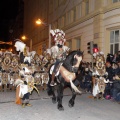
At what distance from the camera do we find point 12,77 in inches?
496

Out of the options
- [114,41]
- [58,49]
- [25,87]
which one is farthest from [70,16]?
[25,87]

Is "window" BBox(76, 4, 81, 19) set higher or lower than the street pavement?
higher

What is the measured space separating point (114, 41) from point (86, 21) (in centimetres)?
424

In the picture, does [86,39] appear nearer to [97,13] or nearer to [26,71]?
[97,13]

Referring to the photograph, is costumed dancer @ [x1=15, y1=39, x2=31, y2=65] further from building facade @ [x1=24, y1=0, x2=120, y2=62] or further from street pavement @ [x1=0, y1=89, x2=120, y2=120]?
building facade @ [x1=24, y1=0, x2=120, y2=62]

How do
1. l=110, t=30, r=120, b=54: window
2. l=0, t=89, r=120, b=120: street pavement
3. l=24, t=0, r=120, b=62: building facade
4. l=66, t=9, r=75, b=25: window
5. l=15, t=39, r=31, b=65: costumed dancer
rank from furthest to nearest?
l=66, t=9, r=75, b=25: window → l=24, t=0, r=120, b=62: building facade → l=110, t=30, r=120, b=54: window → l=15, t=39, r=31, b=65: costumed dancer → l=0, t=89, r=120, b=120: street pavement

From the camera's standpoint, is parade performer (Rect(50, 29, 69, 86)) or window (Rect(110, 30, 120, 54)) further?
window (Rect(110, 30, 120, 54))

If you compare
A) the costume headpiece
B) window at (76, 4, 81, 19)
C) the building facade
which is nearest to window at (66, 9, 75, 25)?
the building facade

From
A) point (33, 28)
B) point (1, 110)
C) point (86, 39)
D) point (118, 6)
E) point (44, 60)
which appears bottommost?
point (1, 110)

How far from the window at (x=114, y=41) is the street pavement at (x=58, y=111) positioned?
24.1 feet

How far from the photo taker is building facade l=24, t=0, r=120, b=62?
56.6 ft

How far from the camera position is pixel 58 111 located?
28.1 ft

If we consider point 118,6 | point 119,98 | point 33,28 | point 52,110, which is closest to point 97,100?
point 119,98

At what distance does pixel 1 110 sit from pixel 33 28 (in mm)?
37369
